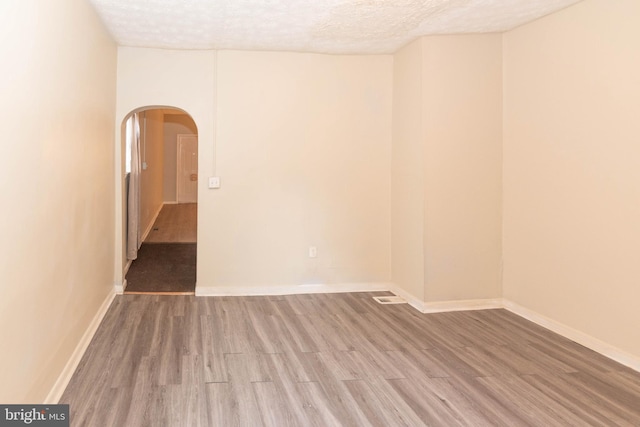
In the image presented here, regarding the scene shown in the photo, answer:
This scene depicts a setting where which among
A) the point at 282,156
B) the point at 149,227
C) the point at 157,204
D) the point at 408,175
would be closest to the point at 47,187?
the point at 282,156

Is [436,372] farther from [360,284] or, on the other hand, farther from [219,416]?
[360,284]

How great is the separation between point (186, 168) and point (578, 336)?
10.6 meters

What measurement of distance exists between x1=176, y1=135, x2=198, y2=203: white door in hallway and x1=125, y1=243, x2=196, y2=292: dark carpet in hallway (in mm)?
4876

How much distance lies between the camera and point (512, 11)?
3859mm

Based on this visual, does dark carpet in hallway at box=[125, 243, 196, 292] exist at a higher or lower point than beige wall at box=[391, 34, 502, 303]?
lower

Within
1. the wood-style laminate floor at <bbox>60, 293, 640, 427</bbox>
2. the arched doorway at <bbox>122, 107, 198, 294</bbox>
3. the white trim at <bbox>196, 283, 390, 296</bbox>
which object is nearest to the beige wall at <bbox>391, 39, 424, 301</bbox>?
the white trim at <bbox>196, 283, 390, 296</bbox>

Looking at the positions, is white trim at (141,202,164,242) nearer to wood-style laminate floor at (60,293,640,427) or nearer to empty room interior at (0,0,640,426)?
empty room interior at (0,0,640,426)

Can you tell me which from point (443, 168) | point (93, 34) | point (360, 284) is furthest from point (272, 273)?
point (93, 34)

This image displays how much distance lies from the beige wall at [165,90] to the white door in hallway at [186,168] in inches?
300

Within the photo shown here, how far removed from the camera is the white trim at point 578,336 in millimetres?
3244

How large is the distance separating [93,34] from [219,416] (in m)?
3.03

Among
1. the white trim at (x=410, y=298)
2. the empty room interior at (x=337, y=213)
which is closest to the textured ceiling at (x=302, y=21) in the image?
the empty room interior at (x=337, y=213)

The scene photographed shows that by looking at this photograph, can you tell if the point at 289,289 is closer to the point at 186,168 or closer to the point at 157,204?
the point at 157,204

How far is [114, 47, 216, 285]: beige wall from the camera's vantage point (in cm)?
480
